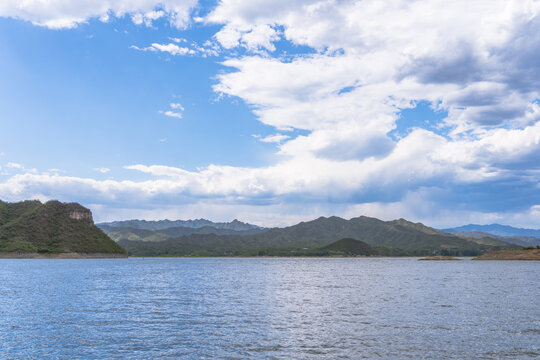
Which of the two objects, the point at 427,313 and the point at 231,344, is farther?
the point at 427,313

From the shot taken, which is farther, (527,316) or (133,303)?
(133,303)

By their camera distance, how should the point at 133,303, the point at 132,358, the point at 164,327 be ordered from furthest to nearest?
the point at 133,303 → the point at 164,327 → the point at 132,358

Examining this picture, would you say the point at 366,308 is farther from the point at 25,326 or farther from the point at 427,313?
the point at 25,326

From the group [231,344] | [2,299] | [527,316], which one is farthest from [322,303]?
[2,299]

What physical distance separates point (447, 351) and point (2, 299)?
8490 cm

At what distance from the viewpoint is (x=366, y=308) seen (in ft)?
238

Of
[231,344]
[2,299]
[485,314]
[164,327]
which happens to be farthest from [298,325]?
[2,299]

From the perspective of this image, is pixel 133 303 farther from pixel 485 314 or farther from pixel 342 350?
pixel 485 314

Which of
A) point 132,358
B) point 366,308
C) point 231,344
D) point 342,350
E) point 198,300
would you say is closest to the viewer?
point 132,358

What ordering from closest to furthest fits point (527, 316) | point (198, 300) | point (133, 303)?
point (527, 316), point (133, 303), point (198, 300)

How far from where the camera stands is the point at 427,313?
65688mm

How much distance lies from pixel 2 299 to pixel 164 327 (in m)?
51.6

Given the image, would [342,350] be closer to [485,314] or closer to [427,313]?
[427,313]

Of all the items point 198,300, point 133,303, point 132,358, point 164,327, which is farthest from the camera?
point 198,300
